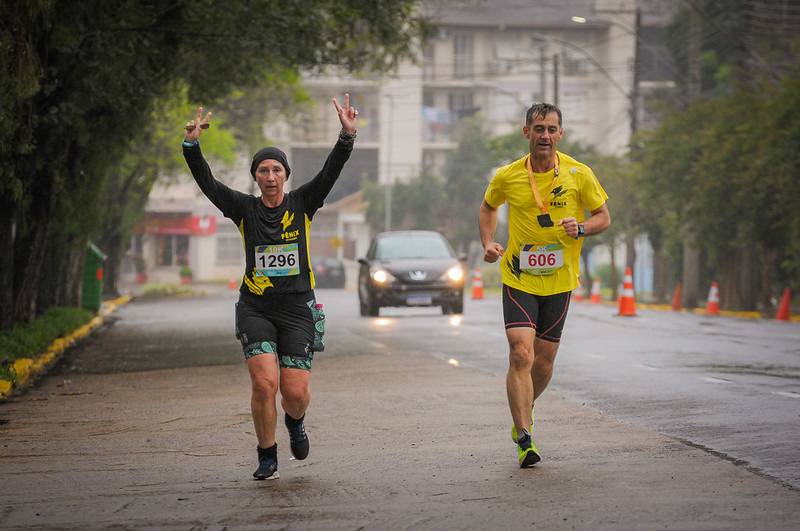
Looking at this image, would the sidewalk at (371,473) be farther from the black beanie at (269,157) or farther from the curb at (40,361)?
the black beanie at (269,157)

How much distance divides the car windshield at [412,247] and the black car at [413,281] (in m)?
0.02

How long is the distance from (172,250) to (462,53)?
2085 cm

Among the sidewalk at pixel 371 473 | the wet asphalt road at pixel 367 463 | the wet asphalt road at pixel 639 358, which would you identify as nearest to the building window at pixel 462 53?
the wet asphalt road at pixel 639 358

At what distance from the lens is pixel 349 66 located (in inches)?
806

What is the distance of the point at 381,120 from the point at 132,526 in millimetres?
70820

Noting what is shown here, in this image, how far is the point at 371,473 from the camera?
22.5ft

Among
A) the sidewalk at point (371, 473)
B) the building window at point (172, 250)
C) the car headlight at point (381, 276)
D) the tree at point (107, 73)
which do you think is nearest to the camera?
the sidewalk at point (371, 473)

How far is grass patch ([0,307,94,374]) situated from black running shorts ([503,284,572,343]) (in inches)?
246

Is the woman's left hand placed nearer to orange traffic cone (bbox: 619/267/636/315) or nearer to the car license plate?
the car license plate

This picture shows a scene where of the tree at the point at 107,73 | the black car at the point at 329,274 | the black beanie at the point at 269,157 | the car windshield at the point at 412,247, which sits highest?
the tree at the point at 107,73

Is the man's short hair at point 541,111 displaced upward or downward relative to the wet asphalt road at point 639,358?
upward

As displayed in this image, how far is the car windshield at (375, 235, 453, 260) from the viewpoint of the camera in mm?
25125

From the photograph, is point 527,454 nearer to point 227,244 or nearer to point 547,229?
point 547,229

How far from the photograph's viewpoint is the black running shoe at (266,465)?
6668 mm
